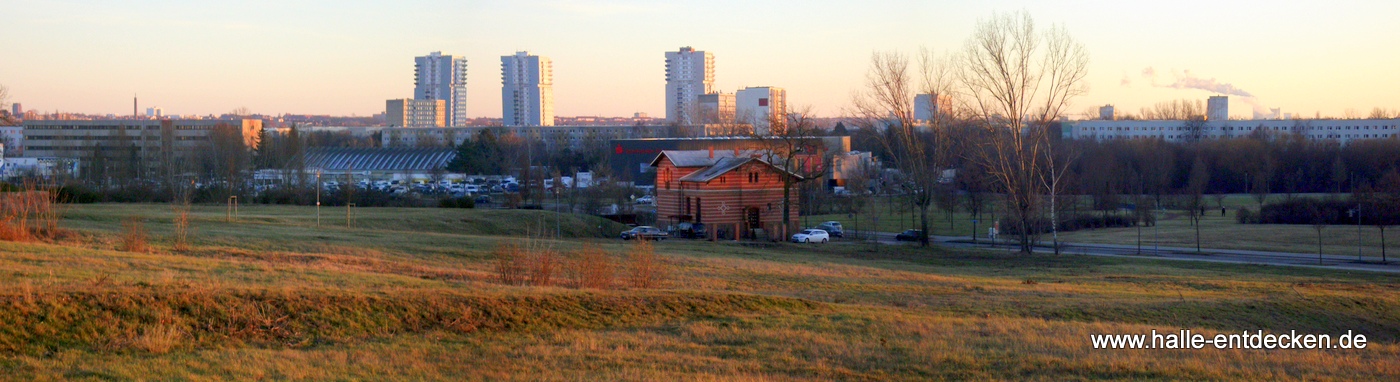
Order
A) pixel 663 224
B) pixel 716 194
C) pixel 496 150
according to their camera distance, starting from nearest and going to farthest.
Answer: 1. pixel 716 194
2. pixel 663 224
3. pixel 496 150

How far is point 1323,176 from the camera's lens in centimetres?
8600

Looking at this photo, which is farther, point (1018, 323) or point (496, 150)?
point (496, 150)

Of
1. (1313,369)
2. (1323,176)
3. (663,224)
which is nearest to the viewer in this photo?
(1313,369)

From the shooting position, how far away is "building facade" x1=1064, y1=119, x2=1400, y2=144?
126438 mm

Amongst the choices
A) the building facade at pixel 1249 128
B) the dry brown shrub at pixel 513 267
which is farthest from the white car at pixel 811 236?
the building facade at pixel 1249 128

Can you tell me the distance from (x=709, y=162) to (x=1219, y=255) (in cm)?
2272

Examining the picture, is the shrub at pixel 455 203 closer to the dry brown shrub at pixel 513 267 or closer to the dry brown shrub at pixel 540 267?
the dry brown shrub at pixel 540 267

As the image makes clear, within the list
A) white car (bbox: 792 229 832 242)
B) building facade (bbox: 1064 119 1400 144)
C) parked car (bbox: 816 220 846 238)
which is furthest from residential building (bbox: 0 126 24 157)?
building facade (bbox: 1064 119 1400 144)

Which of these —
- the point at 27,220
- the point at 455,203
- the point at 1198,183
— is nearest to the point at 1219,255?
the point at 455,203

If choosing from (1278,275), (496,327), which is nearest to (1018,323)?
(496,327)

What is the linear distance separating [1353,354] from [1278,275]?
1637cm

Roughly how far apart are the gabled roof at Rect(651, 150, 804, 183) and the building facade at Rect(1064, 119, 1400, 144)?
87606 millimetres

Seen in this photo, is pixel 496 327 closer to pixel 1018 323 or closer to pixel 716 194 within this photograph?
pixel 1018 323

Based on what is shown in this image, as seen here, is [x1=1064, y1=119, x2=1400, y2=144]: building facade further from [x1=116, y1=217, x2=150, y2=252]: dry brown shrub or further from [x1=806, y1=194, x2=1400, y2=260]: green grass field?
[x1=116, y1=217, x2=150, y2=252]: dry brown shrub
